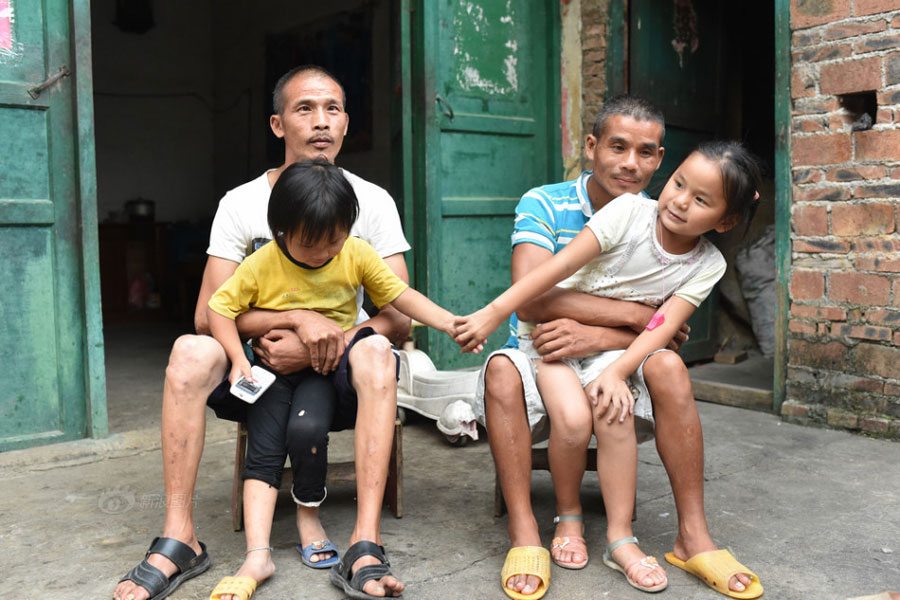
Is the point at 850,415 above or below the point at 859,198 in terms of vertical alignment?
below

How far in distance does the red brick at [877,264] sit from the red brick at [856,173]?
351 mm

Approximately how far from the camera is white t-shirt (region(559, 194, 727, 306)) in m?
2.26

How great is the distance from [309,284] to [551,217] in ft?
2.51

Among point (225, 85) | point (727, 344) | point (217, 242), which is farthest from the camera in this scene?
point (225, 85)

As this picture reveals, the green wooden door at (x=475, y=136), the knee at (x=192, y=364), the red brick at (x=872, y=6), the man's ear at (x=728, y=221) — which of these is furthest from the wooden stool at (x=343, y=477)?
the red brick at (x=872, y=6)

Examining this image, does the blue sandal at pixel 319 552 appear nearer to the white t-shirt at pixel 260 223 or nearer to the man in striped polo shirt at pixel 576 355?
the man in striped polo shirt at pixel 576 355

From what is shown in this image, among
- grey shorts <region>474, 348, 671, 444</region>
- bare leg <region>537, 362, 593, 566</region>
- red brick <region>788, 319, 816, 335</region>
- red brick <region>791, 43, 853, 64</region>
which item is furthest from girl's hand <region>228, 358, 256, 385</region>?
red brick <region>791, 43, 853, 64</region>

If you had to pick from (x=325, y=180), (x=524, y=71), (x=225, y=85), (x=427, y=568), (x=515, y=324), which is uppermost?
(x=225, y=85)

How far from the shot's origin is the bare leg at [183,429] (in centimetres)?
210

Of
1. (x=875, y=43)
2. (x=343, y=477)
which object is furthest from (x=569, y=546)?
(x=875, y=43)

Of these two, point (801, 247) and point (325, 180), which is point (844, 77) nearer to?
point (801, 247)

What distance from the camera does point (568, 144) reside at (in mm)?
4773

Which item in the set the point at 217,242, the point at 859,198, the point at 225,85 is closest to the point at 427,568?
the point at 217,242

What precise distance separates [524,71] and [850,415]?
8.30ft
